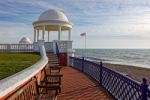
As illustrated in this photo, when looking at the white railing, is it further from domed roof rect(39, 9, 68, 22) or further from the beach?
the beach

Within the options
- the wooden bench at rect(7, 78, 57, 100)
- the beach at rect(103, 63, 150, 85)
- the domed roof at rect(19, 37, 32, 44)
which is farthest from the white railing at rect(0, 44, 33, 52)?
the wooden bench at rect(7, 78, 57, 100)

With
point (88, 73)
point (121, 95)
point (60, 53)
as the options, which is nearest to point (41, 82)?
point (121, 95)

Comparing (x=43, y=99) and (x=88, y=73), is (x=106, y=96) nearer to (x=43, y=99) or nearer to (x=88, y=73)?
(x=43, y=99)

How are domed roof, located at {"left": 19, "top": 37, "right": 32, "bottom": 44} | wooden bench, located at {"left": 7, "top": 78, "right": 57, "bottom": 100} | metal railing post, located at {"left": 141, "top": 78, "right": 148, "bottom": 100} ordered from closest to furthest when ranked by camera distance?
wooden bench, located at {"left": 7, "top": 78, "right": 57, "bottom": 100} < metal railing post, located at {"left": 141, "top": 78, "right": 148, "bottom": 100} < domed roof, located at {"left": 19, "top": 37, "right": 32, "bottom": 44}

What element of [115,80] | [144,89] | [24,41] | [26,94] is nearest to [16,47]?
[115,80]

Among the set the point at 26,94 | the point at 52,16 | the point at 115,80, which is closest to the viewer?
the point at 26,94

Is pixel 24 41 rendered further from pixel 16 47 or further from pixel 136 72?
pixel 136 72

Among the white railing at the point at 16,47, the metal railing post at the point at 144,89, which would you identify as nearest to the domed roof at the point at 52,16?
the white railing at the point at 16,47

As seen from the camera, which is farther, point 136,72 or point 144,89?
point 136,72

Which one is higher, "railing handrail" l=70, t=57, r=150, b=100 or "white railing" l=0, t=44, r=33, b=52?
"white railing" l=0, t=44, r=33, b=52

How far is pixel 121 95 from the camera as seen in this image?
340 inches

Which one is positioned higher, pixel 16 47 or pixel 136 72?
pixel 16 47

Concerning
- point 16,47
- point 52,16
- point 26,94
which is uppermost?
point 52,16

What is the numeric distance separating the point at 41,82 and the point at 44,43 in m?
15.3
